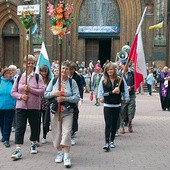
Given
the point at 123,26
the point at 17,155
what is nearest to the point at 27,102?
the point at 17,155

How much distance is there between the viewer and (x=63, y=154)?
364 inches

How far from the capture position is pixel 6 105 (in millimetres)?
11102

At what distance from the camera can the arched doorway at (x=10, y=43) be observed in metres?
37.4

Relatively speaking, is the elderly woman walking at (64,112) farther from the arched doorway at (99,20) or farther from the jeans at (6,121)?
the arched doorway at (99,20)

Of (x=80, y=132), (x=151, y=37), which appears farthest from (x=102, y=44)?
(x=80, y=132)

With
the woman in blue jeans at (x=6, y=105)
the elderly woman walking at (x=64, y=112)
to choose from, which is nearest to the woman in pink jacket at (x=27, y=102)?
the elderly woman walking at (x=64, y=112)

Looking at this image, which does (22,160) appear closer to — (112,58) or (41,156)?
(41,156)

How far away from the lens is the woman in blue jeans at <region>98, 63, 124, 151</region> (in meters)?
10.3

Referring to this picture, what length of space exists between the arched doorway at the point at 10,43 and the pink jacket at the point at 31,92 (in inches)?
1112

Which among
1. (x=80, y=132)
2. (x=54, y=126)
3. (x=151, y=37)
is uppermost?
(x=151, y=37)

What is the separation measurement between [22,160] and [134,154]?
8.10ft

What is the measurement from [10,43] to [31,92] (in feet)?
95.5

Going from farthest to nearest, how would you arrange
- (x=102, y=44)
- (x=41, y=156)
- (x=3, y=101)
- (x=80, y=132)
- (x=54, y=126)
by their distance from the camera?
(x=102, y=44), (x=80, y=132), (x=3, y=101), (x=41, y=156), (x=54, y=126)

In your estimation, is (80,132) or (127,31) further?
(127,31)
